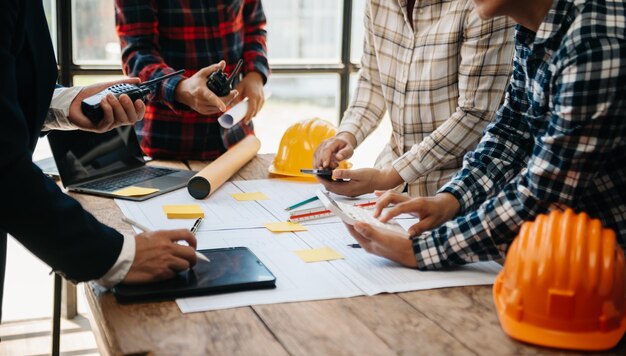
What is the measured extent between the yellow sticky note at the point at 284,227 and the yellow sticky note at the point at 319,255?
0.55 ft

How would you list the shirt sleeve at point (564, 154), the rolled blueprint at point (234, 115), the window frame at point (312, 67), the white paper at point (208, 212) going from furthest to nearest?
the window frame at point (312, 67) → the rolled blueprint at point (234, 115) → the white paper at point (208, 212) → the shirt sleeve at point (564, 154)

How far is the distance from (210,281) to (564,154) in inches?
27.4

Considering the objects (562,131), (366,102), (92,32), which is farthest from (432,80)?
(92,32)

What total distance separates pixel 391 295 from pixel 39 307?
8.08ft

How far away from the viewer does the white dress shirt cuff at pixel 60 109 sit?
180 cm

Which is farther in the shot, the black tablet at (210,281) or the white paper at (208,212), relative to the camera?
the white paper at (208,212)

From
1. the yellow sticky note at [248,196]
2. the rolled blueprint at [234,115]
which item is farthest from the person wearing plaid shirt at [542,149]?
the rolled blueprint at [234,115]

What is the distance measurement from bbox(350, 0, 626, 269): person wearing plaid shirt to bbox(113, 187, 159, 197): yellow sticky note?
0.73m

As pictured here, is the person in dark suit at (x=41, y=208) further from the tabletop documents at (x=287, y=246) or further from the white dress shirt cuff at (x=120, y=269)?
Result: the tabletop documents at (x=287, y=246)

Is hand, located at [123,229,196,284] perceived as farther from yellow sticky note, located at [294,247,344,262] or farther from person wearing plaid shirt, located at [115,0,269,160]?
person wearing plaid shirt, located at [115,0,269,160]

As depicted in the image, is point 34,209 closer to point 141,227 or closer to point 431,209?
point 141,227

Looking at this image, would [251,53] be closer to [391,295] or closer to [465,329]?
[391,295]

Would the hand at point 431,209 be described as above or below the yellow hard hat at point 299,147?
above

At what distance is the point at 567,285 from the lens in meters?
1.14
